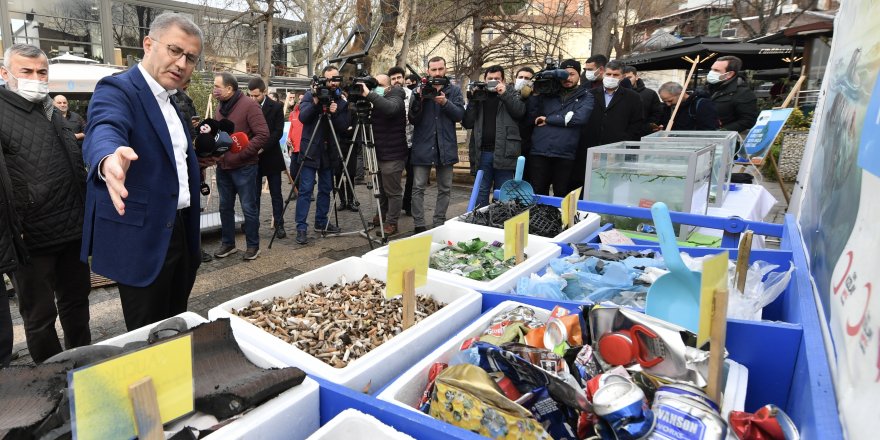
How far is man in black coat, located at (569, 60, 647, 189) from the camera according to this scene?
5184 millimetres

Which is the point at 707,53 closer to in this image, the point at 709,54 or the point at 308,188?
the point at 709,54

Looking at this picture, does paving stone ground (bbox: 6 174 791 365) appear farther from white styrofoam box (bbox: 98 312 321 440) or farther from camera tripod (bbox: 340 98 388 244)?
white styrofoam box (bbox: 98 312 321 440)

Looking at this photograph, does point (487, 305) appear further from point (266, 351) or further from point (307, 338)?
point (266, 351)

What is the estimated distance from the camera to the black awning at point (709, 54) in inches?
418

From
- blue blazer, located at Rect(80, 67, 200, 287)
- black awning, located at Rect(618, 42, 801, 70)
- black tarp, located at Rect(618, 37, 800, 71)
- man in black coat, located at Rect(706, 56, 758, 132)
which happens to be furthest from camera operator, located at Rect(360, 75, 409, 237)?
black tarp, located at Rect(618, 37, 800, 71)

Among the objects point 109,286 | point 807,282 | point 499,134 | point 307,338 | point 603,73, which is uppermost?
point 603,73

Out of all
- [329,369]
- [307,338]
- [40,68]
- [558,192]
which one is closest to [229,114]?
[40,68]

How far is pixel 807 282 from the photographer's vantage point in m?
1.53

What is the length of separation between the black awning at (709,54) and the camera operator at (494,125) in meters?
6.54

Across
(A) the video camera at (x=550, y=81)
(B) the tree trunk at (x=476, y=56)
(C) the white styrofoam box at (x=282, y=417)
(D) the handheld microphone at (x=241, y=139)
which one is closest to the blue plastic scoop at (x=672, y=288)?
(C) the white styrofoam box at (x=282, y=417)

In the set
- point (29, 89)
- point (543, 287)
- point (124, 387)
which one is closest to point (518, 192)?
point (543, 287)

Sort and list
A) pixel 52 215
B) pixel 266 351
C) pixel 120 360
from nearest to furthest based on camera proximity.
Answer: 1. pixel 120 360
2. pixel 266 351
3. pixel 52 215

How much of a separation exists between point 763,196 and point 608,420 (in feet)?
13.7

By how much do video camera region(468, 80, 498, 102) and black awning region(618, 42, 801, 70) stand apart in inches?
264
